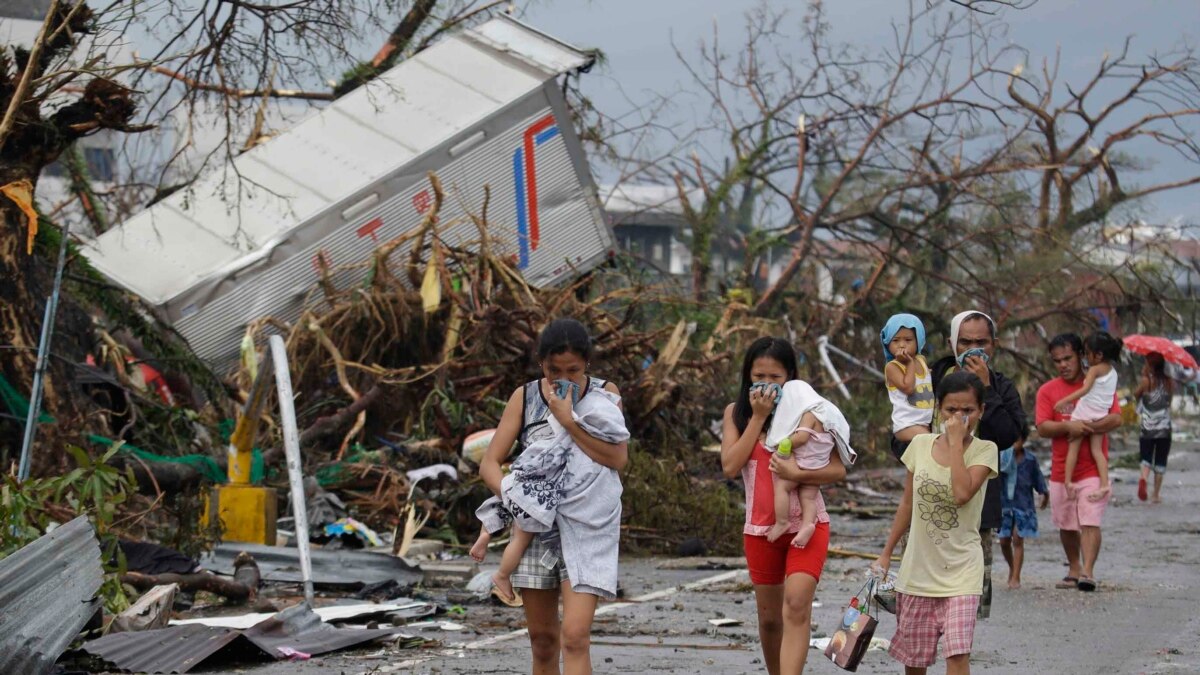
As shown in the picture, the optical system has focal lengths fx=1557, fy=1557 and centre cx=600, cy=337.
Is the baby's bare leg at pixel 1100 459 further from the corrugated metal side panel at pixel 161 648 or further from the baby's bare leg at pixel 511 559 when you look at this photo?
the corrugated metal side panel at pixel 161 648

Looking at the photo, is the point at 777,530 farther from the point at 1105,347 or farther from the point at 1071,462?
the point at 1105,347

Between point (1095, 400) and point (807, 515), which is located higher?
point (1095, 400)

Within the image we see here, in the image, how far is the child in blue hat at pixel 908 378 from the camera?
7285 millimetres

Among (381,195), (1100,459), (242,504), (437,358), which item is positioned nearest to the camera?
(1100,459)

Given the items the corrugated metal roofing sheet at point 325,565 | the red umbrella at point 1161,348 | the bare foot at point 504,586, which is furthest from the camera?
the red umbrella at point 1161,348

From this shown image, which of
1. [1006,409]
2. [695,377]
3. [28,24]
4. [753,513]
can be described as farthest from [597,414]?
[28,24]

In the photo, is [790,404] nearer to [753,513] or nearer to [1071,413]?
[753,513]

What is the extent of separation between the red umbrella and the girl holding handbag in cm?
974

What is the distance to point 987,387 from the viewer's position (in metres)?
7.52

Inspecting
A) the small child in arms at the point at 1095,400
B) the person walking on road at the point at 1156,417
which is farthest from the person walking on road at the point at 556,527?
the person walking on road at the point at 1156,417

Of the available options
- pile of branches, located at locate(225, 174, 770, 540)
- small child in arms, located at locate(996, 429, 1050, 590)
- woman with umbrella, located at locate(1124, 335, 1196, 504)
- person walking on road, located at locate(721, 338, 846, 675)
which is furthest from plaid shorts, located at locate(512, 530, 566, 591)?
woman with umbrella, located at locate(1124, 335, 1196, 504)

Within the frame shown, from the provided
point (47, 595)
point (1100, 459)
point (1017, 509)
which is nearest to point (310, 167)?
point (1017, 509)

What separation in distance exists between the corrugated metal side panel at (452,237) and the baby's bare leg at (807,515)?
9574 millimetres

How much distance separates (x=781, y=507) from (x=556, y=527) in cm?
95
